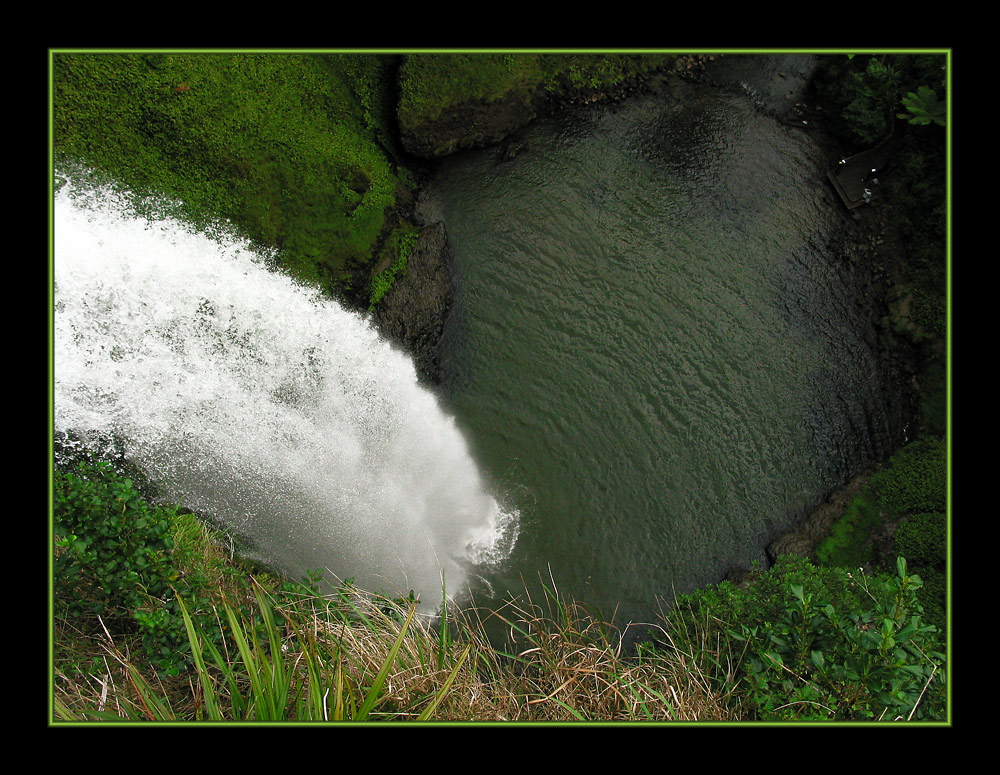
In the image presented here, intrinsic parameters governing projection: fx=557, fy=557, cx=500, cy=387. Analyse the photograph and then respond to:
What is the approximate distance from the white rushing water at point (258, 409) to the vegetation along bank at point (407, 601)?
25.8 inches

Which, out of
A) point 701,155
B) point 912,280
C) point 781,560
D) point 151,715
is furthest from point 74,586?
point 912,280

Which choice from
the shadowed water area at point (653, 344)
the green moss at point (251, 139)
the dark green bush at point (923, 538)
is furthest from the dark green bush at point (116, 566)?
the dark green bush at point (923, 538)

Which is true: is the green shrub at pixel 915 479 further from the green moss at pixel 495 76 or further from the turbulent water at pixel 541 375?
the green moss at pixel 495 76

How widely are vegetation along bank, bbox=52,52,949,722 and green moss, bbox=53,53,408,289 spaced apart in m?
0.04

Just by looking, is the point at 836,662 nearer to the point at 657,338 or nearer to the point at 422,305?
the point at 657,338

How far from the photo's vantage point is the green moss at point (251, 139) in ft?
31.8

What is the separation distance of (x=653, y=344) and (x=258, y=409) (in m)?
7.57

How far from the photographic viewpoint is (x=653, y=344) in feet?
36.3

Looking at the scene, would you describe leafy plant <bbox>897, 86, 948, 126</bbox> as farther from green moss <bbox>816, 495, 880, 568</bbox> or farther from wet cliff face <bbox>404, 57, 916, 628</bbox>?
green moss <bbox>816, 495, 880, 568</bbox>

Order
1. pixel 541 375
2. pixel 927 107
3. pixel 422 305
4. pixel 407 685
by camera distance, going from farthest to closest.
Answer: pixel 422 305 < pixel 541 375 < pixel 927 107 < pixel 407 685

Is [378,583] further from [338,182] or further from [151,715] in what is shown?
[338,182]

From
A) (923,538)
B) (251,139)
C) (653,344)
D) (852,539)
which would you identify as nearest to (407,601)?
(653,344)

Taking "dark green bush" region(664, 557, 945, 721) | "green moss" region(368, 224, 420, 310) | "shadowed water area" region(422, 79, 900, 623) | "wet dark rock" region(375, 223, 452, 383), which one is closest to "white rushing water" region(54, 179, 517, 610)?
"wet dark rock" region(375, 223, 452, 383)

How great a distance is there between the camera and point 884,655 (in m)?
5.34
